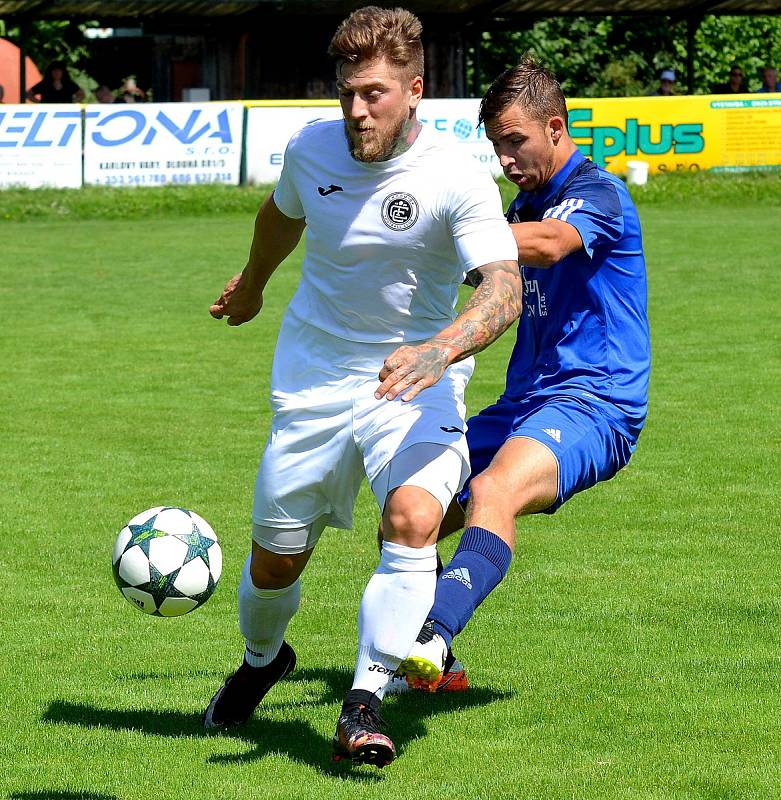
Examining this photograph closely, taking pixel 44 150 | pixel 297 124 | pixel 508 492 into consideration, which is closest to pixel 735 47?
pixel 297 124

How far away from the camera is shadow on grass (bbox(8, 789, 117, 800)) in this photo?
4238mm

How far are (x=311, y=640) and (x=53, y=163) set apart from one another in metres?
19.1

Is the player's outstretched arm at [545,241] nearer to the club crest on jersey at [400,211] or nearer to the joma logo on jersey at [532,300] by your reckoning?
A: the joma logo on jersey at [532,300]

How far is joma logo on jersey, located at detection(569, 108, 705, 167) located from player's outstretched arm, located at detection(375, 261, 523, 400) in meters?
21.2

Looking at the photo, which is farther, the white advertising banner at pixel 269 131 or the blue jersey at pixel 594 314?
the white advertising banner at pixel 269 131

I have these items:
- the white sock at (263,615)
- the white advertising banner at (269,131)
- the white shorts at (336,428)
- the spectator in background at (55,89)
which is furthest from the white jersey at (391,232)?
the spectator in background at (55,89)

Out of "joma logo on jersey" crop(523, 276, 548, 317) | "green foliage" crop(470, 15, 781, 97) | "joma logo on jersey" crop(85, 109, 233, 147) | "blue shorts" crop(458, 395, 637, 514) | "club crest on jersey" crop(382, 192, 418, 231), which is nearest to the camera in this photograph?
"club crest on jersey" crop(382, 192, 418, 231)

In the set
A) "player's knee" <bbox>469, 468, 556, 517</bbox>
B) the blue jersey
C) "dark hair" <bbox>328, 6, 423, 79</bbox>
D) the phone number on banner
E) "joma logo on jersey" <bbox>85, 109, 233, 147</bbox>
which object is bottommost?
the phone number on banner

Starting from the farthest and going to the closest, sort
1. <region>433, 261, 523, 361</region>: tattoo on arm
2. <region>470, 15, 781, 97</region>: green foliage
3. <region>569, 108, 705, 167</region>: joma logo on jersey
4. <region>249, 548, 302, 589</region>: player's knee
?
1. <region>470, 15, 781, 97</region>: green foliage
2. <region>569, 108, 705, 167</region>: joma logo on jersey
3. <region>249, 548, 302, 589</region>: player's knee
4. <region>433, 261, 523, 361</region>: tattoo on arm

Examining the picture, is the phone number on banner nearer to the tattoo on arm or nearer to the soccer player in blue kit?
the soccer player in blue kit

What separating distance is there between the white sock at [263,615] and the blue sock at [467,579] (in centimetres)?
68

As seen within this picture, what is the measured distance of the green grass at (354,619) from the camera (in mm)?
4469

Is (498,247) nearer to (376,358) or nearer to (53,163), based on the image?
(376,358)

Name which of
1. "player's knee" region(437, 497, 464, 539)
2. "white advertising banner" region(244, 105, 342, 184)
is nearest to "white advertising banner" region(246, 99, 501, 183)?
"white advertising banner" region(244, 105, 342, 184)
